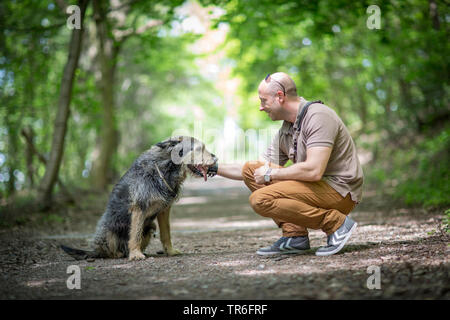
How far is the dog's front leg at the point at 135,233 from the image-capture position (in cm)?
514

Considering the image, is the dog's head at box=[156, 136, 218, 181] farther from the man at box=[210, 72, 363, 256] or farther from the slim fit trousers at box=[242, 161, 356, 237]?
the slim fit trousers at box=[242, 161, 356, 237]

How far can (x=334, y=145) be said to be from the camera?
4535mm

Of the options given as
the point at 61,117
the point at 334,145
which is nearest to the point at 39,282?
the point at 334,145

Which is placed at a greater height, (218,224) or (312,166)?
(312,166)

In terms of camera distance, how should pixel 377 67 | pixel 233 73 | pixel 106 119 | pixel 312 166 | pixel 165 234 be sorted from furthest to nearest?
pixel 233 73 < pixel 377 67 < pixel 106 119 < pixel 165 234 < pixel 312 166

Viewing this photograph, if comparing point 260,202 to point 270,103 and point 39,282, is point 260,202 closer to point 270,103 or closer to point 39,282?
point 270,103

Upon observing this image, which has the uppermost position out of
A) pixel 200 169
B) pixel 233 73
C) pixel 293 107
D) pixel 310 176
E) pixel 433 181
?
pixel 233 73

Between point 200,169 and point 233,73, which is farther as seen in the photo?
point 233,73

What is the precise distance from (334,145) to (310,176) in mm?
487

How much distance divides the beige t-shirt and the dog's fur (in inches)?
50.2

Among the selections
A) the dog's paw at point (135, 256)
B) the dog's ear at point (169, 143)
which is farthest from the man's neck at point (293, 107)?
the dog's paw at point (135, 256)

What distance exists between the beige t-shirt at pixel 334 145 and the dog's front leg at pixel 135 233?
1.95 meters
